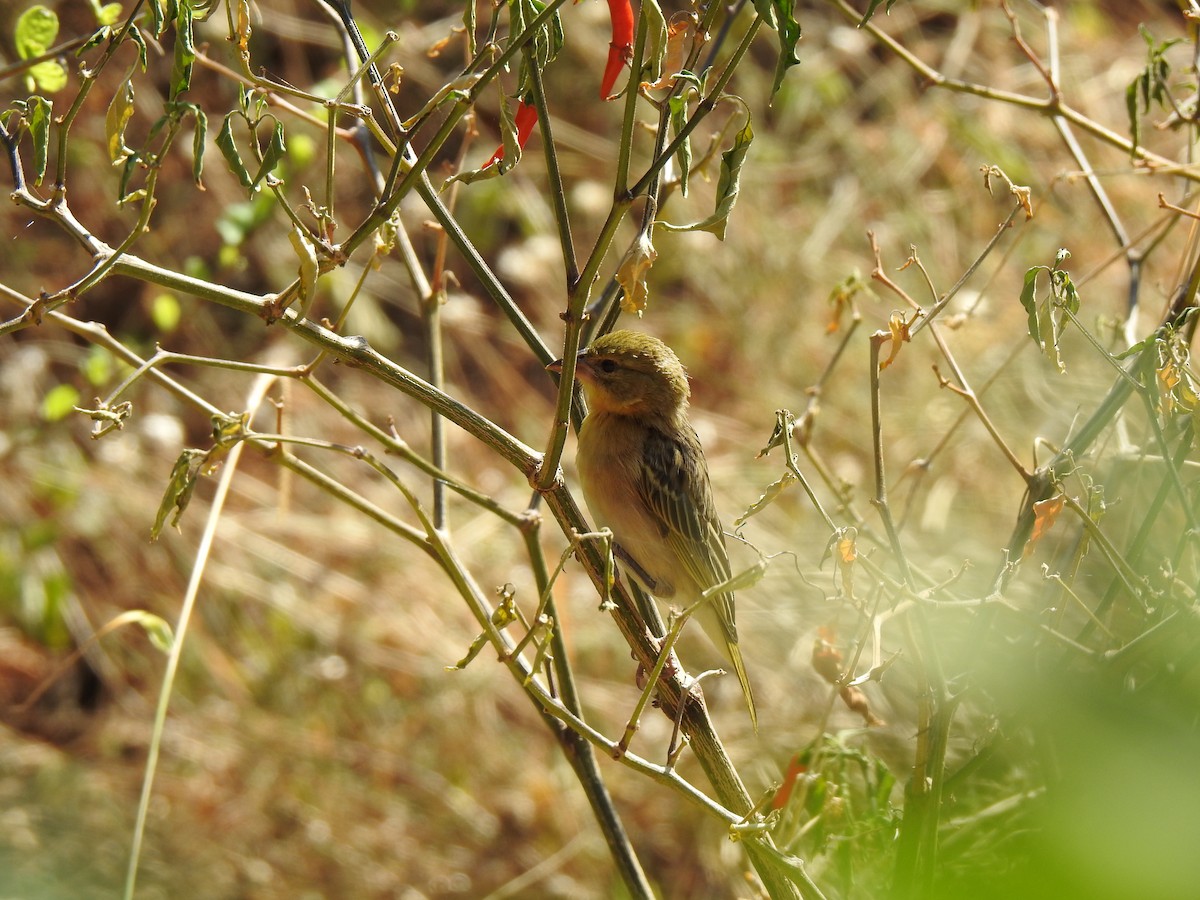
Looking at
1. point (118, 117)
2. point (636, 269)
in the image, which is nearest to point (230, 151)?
point (118, 117)

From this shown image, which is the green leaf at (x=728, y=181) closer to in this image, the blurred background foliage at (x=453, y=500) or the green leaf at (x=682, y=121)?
the green leaf at (x=682, y=121)

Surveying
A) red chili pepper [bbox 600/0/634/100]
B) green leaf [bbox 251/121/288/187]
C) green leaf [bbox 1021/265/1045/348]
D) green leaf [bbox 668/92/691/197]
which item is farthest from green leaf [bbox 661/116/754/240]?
green leaf [bbox 251/121/288/187]

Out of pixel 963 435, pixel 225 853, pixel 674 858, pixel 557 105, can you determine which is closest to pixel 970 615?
pixel 674 858

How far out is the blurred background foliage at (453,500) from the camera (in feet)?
19.1

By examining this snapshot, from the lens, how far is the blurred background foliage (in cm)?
583

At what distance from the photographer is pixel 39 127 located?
1.72 m

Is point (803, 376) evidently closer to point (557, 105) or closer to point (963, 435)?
point (963, 435)

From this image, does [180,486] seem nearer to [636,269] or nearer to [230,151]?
[230,151]

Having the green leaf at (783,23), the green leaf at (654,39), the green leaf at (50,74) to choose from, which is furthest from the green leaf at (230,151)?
the green leaf at (783,23)

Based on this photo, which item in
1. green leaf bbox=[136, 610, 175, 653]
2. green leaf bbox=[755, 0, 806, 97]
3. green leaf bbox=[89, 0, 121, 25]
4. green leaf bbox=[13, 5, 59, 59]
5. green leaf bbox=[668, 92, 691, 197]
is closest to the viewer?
green leaf bbox=[755, 0, 806, 97]

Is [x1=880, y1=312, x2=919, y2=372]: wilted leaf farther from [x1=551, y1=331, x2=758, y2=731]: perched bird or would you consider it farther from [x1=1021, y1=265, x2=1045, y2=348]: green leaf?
[x1=551, y1=331, x2=758, y2=731]: perched bird

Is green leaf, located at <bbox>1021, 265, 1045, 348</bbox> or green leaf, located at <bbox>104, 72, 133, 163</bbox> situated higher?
green leaf, located at <bbox>104, 72, 133, 163</bbox>

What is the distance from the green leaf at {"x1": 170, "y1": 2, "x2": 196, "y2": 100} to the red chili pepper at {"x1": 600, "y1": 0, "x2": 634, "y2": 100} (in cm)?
67

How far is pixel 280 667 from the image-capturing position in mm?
6684
